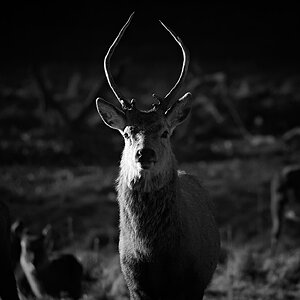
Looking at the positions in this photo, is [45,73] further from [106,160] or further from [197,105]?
[106,160]

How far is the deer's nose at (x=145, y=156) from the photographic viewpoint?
5.32m

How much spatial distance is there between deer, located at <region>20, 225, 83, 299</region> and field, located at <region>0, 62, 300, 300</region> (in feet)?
0.94

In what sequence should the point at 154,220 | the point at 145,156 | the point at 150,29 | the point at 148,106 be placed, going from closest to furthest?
the point at 145,156
the point at 154,220
the point at 148,106
the point at 150,29

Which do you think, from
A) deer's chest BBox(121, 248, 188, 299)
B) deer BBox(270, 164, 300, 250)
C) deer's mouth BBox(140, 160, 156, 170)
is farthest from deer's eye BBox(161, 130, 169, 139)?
deer BBox(270, 164, 300, 250)

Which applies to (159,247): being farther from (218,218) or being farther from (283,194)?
(218,218)

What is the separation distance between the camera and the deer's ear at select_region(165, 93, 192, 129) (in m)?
6.02

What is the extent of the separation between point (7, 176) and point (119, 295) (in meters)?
7.19

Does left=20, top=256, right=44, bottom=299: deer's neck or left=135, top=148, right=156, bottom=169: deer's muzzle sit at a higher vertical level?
left=135, top=148, right=156, bottom=169: deer's muzzle

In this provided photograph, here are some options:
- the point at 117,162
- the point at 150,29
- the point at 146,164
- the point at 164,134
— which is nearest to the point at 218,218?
the point at 117,162

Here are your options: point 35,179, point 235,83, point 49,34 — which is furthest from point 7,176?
point 49,34

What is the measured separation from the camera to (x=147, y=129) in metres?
5.62

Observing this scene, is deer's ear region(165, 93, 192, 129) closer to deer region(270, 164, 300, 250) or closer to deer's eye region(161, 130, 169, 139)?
deer's eye region(161, 130, 169, 139)

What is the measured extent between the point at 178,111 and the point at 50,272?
309 cm

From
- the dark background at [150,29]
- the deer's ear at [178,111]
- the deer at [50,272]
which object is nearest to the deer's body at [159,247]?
the deer's ear at [178,111]
